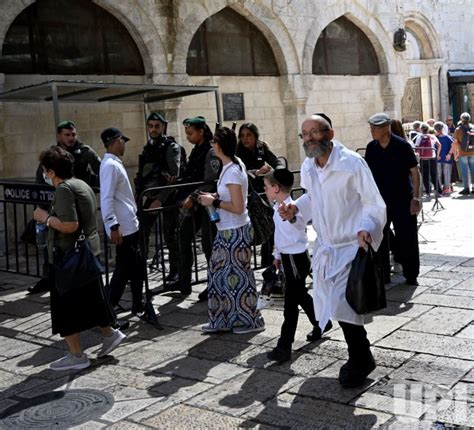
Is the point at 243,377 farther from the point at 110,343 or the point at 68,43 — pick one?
the point at 68,43

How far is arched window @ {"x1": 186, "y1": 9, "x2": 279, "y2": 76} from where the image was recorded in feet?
43.1

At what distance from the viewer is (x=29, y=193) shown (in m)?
7.11

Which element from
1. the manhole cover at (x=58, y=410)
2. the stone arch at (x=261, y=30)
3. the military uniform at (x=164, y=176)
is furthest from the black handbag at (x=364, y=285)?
the stone arch at (x=261, y=30)

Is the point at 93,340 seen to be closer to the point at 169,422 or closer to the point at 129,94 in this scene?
the point at 169,422

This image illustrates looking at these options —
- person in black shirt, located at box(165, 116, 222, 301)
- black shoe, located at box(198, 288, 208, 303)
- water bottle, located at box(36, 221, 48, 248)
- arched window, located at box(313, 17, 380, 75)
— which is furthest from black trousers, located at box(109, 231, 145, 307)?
arched window, located at box(313, 17, 380, 75)

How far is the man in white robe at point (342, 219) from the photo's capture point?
13.5ft

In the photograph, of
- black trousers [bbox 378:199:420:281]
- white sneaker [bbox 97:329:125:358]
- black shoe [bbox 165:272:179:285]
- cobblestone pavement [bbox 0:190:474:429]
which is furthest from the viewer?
black shoe [bbox 165:272:179:285]

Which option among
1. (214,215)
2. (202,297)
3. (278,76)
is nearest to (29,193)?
(202,297)

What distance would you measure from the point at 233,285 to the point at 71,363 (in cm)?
143

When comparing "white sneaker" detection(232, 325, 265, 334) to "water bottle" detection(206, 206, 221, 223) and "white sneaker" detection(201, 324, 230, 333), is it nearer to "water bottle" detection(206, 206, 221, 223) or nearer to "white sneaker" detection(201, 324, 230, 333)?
"white sneaker" detection(201, 324, 230, 333)

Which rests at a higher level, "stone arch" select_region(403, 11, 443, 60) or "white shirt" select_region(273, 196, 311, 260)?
"stone arch" select_region(403, 11, 443, 60)

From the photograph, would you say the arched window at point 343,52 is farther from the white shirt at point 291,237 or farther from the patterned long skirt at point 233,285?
the white shirt at point 291,237

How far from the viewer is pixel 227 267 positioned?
217 inches

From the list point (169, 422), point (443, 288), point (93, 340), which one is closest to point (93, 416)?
point (169, 422)
